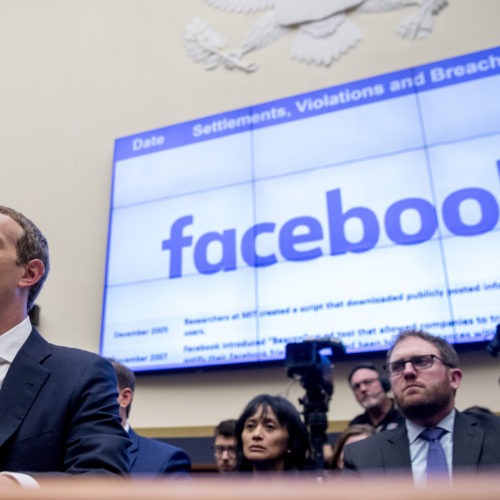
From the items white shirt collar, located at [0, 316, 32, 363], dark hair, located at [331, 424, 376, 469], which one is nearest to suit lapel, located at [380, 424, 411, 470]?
dark hair, located at [331, 424, 376, 469]

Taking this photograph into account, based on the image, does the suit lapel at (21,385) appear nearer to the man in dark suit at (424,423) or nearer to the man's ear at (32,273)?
the man's ear at (32,273)

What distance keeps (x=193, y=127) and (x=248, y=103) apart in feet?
1.26

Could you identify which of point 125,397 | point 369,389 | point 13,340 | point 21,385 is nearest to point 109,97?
point 125,397

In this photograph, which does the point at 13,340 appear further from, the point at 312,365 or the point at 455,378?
the point at 455,378

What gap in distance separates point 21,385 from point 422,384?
1.19 meters

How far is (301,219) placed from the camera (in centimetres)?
305

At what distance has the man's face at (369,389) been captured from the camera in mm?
2342

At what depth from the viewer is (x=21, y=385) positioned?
96 cm

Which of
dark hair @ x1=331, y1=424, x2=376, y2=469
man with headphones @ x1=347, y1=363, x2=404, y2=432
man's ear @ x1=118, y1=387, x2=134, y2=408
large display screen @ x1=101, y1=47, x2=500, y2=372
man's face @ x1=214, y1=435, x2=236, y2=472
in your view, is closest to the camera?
man's ear @ x1=118, y1=387, x2=134, y2=408

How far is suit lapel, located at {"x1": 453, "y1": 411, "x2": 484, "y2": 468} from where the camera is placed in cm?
158

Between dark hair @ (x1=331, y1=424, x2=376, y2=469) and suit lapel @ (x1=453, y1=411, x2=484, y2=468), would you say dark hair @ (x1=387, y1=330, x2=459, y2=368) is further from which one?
dark hair @ (x1=331, y1=424, x2=376, y2=469)

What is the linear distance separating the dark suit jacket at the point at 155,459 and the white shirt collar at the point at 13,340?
0.80 meters

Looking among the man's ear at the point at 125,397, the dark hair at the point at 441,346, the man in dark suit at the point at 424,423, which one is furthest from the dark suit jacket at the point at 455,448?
the man's ear at the point at 125,397

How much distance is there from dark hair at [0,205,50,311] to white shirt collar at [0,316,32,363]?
9cm
